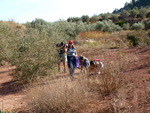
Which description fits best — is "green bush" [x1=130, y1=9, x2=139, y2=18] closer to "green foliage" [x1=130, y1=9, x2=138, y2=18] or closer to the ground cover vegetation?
"green foliage" [x1=130, y1=9, x2=138, y2=18]

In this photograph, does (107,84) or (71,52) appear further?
(71,52)

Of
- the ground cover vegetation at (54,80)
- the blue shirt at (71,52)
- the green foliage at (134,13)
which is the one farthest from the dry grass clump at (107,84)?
the green foliage at (134,13)

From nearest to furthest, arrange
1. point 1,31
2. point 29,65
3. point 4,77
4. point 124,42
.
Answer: point 29,65 < point 4,77 < point 1,31 < point 124,42

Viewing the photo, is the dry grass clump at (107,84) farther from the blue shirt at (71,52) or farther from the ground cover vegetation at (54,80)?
the blue shirt at (71,52)

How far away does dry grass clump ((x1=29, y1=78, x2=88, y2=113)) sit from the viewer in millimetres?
3840

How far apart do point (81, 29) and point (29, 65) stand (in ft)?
51.7

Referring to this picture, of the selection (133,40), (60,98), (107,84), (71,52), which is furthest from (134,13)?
(60,98)

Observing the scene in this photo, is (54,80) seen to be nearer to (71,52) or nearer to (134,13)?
(71,52)

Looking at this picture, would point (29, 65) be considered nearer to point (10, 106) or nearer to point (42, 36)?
point (42, 36)

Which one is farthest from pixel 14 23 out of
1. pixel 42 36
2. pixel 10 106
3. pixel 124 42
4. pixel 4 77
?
pixel 10 106

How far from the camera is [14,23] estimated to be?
81.7 ft

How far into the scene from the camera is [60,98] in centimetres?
382

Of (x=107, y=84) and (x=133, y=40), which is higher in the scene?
(x=133, y=40)

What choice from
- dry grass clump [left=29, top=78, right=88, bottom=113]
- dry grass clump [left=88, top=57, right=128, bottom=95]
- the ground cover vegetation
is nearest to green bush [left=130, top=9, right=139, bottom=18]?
the ground cover vegetation
